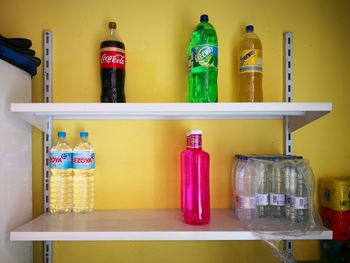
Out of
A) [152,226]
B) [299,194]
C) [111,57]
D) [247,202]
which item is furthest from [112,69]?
[299,194]

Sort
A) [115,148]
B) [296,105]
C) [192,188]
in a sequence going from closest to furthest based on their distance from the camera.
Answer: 1. [296,105]
2. [192,188]
3. [115,148]

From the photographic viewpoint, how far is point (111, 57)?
3.69 ft

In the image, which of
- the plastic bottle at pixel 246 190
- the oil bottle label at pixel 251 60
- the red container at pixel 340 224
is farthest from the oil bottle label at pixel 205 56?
the red container at pixel 340 224

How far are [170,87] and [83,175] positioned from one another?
1.89ft

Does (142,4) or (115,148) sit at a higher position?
(142,4)

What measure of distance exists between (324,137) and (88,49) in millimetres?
1227

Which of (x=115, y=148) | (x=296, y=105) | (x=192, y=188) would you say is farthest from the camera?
(x=115, y=148)

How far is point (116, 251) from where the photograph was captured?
129cm

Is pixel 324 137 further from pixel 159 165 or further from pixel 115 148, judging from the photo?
pixel 115 148

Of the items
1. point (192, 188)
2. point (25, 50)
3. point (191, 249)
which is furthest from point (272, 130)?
point (25, 50)

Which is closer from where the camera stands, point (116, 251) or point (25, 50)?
point (25, 50)

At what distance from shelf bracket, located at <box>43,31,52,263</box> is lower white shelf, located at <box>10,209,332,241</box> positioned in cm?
15

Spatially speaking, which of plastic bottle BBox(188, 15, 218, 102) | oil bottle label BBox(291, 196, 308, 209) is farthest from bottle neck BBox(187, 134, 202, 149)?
oil bottle label BBox(291, 196, 308, 209)

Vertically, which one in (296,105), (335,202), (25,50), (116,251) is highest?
(25,50)
